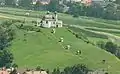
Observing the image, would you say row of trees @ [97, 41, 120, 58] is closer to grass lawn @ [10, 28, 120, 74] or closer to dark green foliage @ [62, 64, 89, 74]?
grass lawn @ [10, 28, 120, 74]

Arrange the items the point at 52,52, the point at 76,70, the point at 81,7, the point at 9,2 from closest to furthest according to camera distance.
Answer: the point at 76,70
the point at 52,52
the point at 81,7
the point at 9,2

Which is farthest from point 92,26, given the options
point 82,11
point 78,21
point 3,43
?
point 3,43

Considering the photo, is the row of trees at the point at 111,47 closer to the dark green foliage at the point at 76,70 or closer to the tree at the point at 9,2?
the dark green foliage at the point at 76,70

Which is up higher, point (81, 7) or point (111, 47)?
point (111, 47)

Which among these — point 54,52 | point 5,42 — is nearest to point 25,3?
point 5,42

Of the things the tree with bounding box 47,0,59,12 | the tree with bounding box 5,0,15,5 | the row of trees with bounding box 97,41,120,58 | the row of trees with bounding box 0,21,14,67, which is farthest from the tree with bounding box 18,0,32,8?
the row of trees with bounding box 97,41,120,58

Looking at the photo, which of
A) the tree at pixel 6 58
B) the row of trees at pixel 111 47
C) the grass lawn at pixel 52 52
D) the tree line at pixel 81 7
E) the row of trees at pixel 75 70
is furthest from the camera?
the tree line at pixel 81 7

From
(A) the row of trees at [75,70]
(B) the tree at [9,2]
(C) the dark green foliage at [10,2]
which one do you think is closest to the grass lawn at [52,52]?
(A) the row of trees at [75,70]

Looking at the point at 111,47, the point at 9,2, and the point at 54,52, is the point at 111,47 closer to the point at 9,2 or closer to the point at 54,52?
the point at 54,52

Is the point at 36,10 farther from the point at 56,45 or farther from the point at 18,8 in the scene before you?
the point at 56,45
